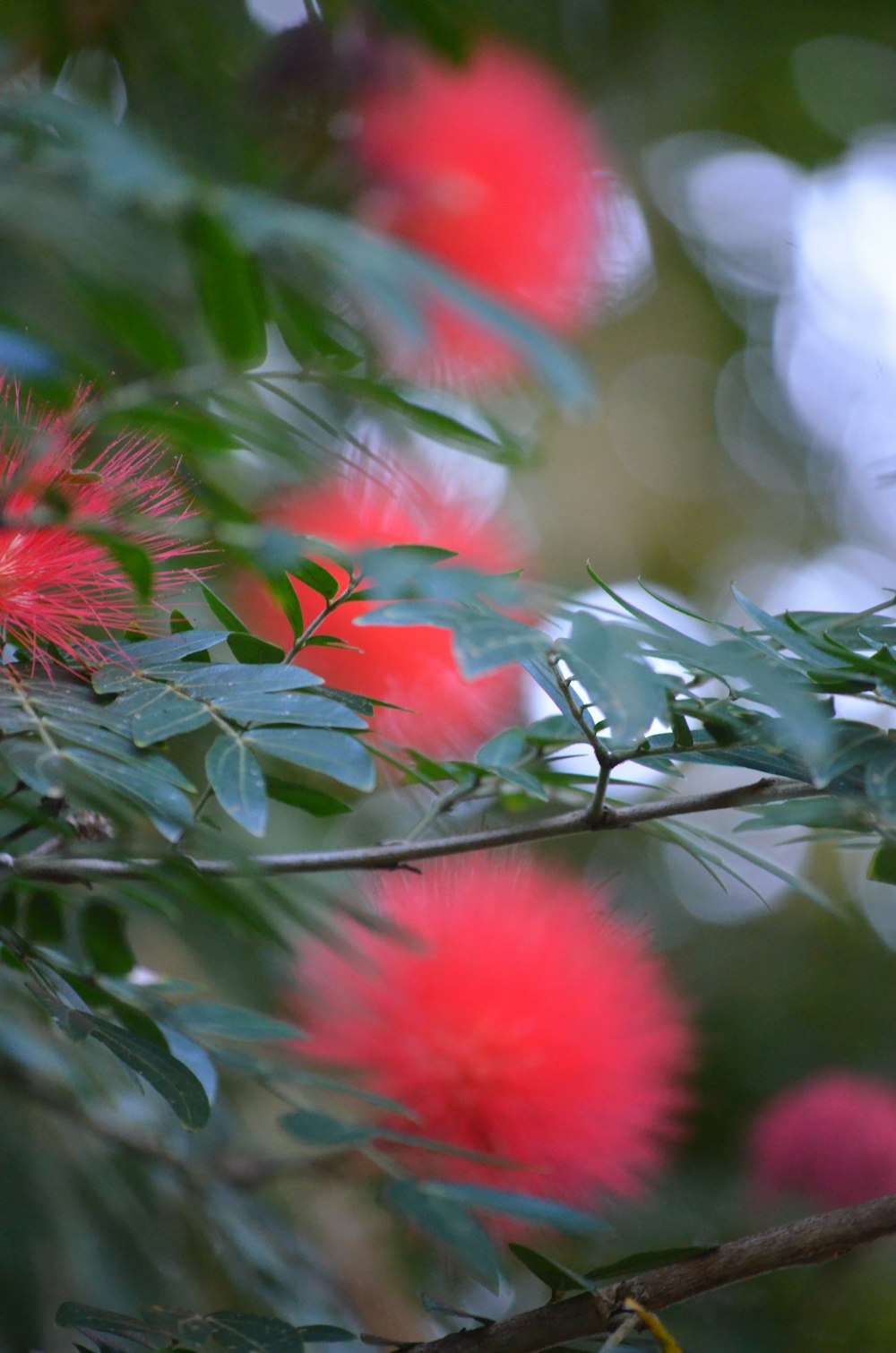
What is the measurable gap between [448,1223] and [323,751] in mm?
264

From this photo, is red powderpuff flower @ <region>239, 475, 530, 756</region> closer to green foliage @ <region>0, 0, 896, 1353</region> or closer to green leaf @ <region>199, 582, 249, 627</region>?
green foliage @ <region>0, 0, 896, 1353</region>

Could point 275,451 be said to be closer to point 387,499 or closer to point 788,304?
point 387,499

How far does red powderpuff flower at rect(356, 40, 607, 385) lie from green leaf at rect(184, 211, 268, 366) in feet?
1.19

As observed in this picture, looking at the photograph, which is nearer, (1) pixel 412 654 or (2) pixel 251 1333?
(2) pixel 251 1333

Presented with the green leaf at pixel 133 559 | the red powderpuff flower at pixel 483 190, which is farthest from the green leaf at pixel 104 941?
the red powderpuff flower at pixel 483 190

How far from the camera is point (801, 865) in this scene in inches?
64.5

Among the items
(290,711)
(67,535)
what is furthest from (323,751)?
(67,535)

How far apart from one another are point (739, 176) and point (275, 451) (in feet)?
5.98

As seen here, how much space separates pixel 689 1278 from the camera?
448 mm

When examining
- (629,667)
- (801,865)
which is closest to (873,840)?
(629,667)

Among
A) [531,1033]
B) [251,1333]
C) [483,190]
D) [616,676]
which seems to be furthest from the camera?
[483,190]

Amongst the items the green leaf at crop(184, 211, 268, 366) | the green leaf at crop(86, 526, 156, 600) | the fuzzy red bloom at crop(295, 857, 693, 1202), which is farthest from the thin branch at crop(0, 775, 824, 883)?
the green leaf at crop(184, 211, 268, 366)

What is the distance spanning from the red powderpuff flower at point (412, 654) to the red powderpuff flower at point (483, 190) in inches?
13.0

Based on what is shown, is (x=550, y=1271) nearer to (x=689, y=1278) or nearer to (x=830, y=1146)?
(x=689, y=1278)
